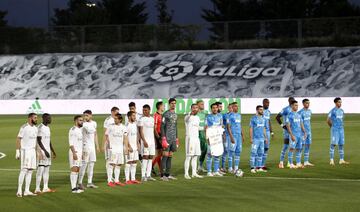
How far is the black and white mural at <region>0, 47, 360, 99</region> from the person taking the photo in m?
65.1

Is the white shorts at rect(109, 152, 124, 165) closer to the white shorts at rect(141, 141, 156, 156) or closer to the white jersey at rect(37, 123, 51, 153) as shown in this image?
the white shorts at rect(141, 141, 156, 156)

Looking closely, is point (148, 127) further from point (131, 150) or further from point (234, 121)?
point (234, 121)

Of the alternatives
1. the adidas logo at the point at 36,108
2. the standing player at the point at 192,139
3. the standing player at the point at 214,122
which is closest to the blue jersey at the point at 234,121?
the standing player at the point at 214,122

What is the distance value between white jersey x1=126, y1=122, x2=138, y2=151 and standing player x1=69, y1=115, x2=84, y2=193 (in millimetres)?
2185

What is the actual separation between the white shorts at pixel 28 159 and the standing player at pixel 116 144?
102 inches

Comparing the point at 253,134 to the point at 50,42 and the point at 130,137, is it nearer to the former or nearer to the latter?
the point at 130,137

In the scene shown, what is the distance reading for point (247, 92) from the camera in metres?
66.4

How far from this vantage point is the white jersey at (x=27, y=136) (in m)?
18.6

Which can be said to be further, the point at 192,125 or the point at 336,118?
the point at 336,118

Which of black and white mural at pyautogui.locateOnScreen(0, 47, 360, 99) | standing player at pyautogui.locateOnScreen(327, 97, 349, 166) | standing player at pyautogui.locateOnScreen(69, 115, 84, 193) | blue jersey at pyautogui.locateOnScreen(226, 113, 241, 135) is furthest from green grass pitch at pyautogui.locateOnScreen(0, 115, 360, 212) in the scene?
black and white mural at pyautogui.locateOnScreen(0, 47, 360, 99)

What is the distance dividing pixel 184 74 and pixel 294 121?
1747 inches

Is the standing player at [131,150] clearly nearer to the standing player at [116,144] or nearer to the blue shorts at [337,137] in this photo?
the standing player at [116,144]

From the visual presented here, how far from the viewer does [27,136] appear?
1866 centimetres

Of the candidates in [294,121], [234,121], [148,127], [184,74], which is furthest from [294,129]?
[184,74]
